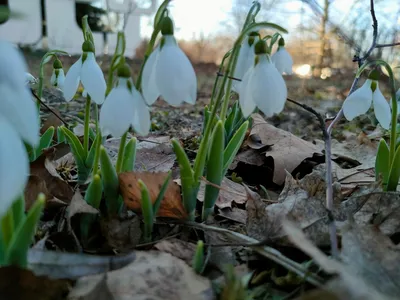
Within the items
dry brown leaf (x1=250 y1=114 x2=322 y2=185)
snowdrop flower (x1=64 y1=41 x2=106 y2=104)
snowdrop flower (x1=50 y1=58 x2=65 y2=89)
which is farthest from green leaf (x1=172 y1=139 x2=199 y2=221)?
snowdrop flower (x1=50 y1=58 x2=65 y2=89)

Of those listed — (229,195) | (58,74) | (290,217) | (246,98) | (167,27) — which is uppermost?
(167,27)

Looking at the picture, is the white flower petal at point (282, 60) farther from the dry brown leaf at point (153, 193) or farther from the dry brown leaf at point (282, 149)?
the dry brown leaf at point (153, 193)

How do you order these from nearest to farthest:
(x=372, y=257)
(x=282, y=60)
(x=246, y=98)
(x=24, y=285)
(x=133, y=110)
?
(x=24, y=285)
(x=372, y=257)
(x=133, y=110)
(x=246, y=98)
(x=282, y=60)

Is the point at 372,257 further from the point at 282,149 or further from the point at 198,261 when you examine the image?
the point at 282,149

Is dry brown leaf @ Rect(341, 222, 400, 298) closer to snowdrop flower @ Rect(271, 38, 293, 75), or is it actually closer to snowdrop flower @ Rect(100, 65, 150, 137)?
snowdrop flower @ Rect(100, 65, 150, 137)

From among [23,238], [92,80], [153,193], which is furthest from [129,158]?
[23,238]

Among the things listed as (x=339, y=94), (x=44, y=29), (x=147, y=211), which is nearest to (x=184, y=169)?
(x=147, y=211)

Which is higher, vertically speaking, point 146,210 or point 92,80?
point 92,80
